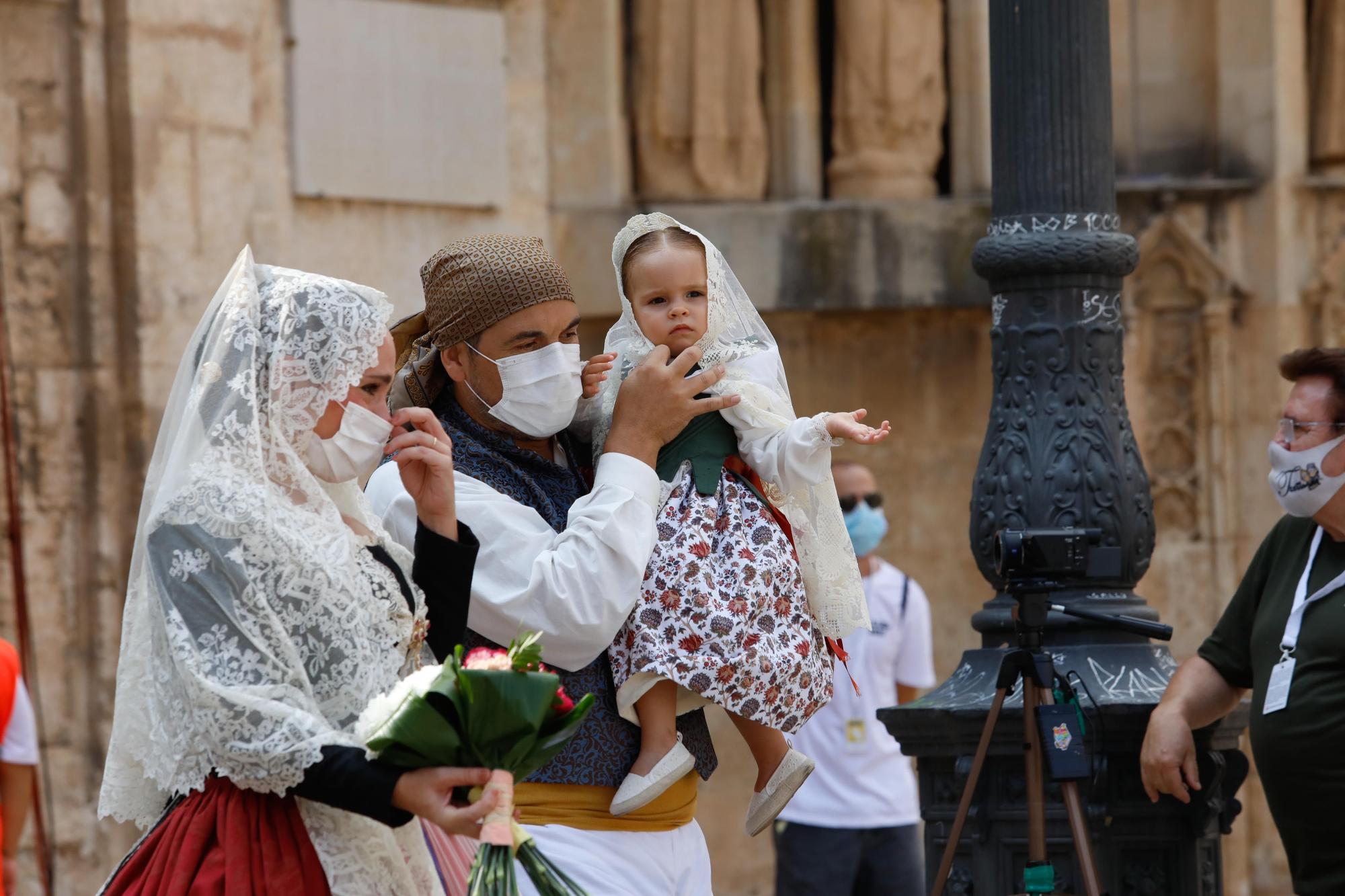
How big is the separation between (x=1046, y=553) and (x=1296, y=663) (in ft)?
1.87

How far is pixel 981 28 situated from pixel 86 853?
4975mm

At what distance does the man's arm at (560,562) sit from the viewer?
3307mm

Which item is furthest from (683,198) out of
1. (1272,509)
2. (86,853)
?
(86,853)

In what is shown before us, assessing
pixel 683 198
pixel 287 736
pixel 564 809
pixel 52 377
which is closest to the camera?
pixel 287 736

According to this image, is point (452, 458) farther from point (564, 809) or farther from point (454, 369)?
point (564, 809)

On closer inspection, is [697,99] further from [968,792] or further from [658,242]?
[658,242]

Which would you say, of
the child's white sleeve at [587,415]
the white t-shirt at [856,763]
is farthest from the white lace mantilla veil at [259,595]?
the white t-shirt at [856,763]

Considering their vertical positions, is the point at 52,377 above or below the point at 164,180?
below

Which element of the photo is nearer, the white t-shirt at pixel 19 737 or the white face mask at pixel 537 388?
the white face mask at pixel 537 388

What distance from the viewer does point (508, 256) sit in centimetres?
350

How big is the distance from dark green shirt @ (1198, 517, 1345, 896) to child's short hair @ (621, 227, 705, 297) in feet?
5.24

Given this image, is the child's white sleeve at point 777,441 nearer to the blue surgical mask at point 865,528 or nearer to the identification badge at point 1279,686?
the identification badge at point 1279,686

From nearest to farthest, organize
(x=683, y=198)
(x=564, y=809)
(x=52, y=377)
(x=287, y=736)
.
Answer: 1. (x=287, y=736)
2. (x=564, y=809)
3. (x=52, y=377)
4. (x=683, y=198)

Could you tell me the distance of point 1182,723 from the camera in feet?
14.9
